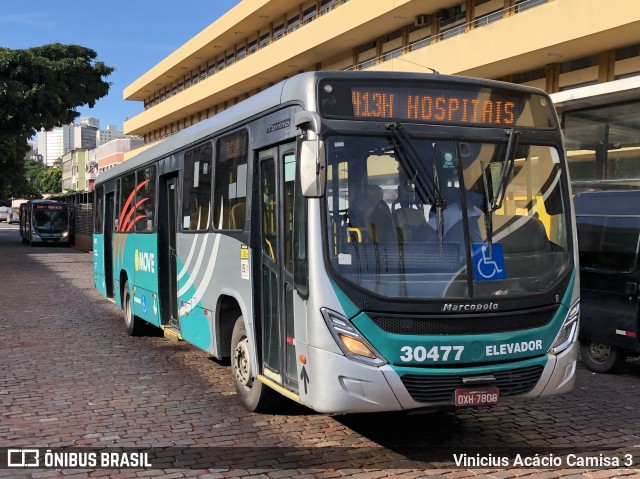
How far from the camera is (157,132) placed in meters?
62.0

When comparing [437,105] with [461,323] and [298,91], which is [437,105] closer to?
[298,91]

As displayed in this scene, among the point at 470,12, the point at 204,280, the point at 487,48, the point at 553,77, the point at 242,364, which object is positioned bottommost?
the point at 242,364

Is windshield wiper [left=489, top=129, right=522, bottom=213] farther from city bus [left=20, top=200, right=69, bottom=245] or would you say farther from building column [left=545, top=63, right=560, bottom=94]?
city bus [left=20, top=200, right=69, bottom=245]

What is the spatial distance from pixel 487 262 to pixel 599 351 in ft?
14.2

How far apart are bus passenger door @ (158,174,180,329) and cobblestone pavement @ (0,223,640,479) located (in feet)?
2.10

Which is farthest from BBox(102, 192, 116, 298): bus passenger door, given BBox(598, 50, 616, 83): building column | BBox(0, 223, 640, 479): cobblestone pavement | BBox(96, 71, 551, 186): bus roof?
BBox(598, 50, 616, 83): building column

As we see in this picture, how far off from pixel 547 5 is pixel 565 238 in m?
17.1

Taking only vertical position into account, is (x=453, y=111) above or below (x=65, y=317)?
above

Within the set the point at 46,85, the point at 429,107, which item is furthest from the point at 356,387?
the point at 46,85

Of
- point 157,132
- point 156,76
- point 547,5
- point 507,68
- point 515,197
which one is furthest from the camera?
point 157,132

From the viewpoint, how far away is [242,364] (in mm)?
6738

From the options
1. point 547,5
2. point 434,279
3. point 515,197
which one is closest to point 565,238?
point 515,197

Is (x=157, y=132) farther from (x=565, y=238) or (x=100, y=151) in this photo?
(x=565, y=238)

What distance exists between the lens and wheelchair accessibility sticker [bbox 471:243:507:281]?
17.0 ft
